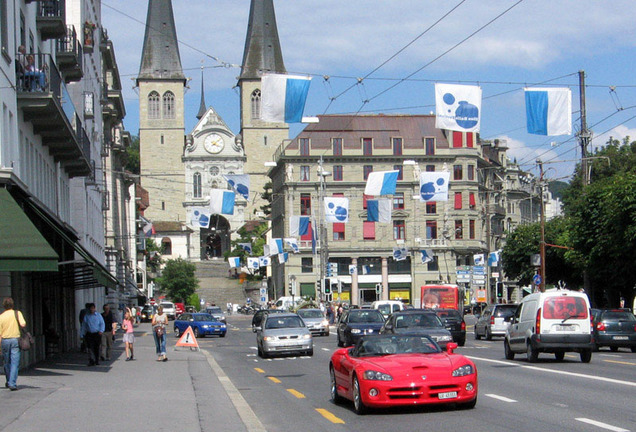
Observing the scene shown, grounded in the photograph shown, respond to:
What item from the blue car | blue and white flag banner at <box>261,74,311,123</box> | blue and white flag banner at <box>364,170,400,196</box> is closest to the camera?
blue and white flag banner at <box>261,74,311,123</box>

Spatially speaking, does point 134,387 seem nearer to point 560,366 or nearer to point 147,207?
point 560,366

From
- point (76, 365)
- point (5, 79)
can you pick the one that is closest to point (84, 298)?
point (76, 365)

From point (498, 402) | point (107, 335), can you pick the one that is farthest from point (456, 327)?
point (498, 402)

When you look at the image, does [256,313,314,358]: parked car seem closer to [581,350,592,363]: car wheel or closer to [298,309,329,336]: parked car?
[581,350,592,363]: car wheel

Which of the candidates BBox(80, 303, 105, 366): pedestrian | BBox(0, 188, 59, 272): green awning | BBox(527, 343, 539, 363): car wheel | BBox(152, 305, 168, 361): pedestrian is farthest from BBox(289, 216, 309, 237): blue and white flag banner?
BBox(0, 188, 59, 272): green awning

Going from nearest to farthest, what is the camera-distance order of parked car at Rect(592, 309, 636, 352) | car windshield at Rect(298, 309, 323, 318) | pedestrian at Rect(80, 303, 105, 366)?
pedestrian at Rect(80, 303, 105, 366), parked car at Rect(592, 309, 636, 352), car windshield at Rect(298, 309, 323, 318)

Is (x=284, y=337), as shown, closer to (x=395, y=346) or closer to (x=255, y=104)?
(x=395, y=346)

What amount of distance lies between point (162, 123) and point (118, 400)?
125 m

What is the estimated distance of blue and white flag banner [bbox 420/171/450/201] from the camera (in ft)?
159

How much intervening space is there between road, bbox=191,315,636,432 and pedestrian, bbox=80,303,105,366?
11.4ft

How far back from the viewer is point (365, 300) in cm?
9588

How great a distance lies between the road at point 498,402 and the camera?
1288cm

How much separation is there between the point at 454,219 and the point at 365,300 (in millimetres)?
11207

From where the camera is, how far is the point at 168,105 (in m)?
139
